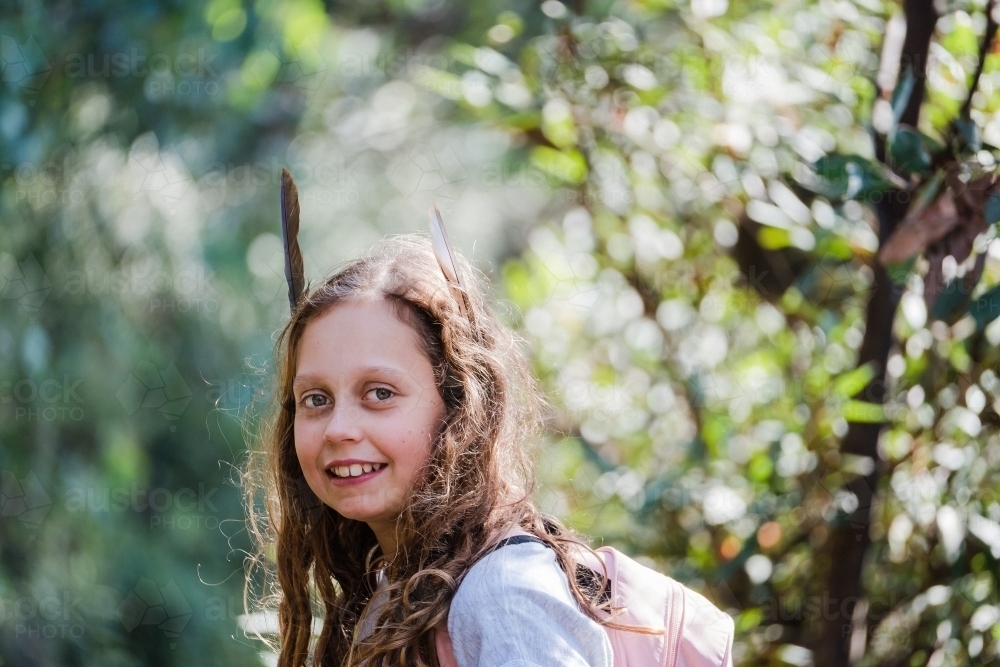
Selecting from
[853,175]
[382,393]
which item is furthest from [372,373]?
[853,175]

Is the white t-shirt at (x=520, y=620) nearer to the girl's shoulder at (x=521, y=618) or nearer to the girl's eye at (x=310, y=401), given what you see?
the girl's shoulder at (x=521, y=618)

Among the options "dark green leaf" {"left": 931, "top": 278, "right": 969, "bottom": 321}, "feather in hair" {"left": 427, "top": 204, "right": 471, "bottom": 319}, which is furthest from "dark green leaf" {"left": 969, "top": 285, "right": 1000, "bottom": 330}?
"feather in hair" {"left": 427, "top": 204, "right": 471, "bottom": 319}

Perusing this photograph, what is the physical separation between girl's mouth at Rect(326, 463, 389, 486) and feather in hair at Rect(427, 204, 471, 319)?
0.21 m

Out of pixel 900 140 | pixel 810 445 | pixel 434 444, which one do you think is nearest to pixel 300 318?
pixel 434 444

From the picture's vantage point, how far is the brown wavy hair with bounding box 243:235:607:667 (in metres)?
1.04

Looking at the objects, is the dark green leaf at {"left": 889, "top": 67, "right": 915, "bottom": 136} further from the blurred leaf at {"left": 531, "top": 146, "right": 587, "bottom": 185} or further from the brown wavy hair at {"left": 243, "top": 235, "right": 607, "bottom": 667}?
the blurred leaf at {"left": 531, "top": 146, "right": 587, "bottom": 185}

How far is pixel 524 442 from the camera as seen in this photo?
1298mm

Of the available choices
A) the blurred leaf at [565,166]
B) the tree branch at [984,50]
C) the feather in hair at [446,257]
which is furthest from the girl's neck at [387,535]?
the blurred leaf at [565,166]

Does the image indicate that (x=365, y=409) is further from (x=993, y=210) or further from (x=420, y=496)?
(x=993, y=210)

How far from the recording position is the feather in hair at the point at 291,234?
121cm

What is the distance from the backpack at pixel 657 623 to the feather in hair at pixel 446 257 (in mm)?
297

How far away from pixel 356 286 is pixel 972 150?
33.0 inches

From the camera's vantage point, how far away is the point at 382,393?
1.08 meters

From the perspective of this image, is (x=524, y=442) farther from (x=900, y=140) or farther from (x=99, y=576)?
(x=99, y=576)
